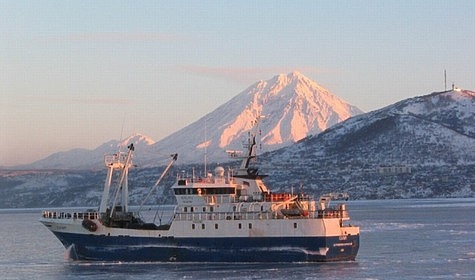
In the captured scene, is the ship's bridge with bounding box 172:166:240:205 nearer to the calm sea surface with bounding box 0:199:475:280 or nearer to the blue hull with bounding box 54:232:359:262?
the blue hull with bounding box 54:232:359:262

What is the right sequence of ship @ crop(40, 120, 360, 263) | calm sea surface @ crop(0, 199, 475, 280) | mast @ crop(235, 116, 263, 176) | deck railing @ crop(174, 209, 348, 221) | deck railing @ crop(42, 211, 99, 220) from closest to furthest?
calm sea surface @ crop(0, 199, 475, 280), ship @ crop(40, 120, 360, 263), deck railing @ crop(174, 209, 348, 221), mast @ crop(235, 116, 263, 176), deck railing @ crop(42, 211, 99, 220)

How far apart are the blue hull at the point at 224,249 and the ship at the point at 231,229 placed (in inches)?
2.2

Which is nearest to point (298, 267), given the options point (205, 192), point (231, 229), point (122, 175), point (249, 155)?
point (231, 229)

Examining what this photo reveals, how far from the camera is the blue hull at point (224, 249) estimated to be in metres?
66.4

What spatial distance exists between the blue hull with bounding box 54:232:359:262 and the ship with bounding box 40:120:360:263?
6cm

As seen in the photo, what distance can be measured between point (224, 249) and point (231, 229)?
4.67 feet

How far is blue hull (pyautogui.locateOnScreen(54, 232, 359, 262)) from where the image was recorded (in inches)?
2613

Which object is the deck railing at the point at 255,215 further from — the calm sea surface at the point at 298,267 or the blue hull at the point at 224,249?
the calm sea surface at the point at 298,267

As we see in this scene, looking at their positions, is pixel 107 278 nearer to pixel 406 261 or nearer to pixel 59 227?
pixel 59 227

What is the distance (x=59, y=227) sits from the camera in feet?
239

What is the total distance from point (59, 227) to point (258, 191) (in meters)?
14.6

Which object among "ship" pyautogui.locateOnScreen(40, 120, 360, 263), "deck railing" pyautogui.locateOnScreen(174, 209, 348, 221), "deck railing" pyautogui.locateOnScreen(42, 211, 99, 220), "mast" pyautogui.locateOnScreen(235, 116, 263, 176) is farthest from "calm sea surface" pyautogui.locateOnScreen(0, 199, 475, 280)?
"mast" pyautogui.locateOnScreen(235, 116, 263, 176)

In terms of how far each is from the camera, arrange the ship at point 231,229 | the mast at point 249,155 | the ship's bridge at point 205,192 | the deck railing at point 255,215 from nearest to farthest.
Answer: the ship at point 231,229 < the deck railing at point 255,215 < the ship's bridge at point 205,192 < the mast at point 249,155

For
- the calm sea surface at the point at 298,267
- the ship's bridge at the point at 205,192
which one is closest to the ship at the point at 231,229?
the ship's bridge at the point at 205,192
